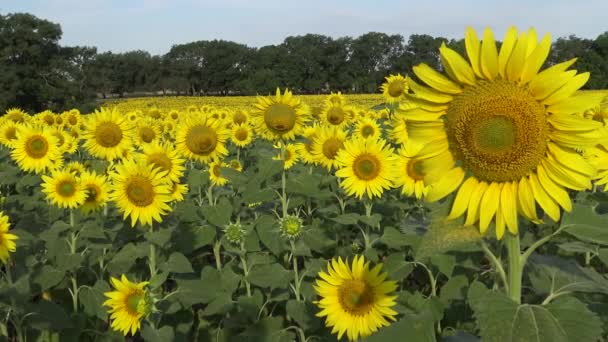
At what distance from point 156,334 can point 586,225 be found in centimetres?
247

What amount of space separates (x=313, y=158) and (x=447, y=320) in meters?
2.58

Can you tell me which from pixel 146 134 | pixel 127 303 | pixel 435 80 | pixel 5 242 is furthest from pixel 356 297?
pixel 146 134

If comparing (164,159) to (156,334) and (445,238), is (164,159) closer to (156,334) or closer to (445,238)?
(156,334)

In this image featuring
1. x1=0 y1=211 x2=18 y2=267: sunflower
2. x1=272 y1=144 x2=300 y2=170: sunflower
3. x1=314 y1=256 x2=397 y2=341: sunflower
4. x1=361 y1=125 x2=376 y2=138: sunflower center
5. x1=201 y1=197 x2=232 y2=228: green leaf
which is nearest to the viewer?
x1=314 y1=256 x2=397 y2=341: sunflower

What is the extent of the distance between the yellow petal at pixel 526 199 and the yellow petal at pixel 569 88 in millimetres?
234

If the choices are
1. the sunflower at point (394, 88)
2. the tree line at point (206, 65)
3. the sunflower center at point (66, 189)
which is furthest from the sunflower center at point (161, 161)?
the tree line at point (206, 65)

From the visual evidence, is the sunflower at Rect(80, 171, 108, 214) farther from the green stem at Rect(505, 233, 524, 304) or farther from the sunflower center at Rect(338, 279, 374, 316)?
the green stem at Rect(505, 233, 524, 304)

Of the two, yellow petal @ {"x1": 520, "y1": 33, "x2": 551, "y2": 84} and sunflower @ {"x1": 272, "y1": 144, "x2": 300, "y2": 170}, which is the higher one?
yellow petal @ {"x1": 520, "y1": 33, "x2": 551, "y2": 84}

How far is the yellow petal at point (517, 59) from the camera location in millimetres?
1334

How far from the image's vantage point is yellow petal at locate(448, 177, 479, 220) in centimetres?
149

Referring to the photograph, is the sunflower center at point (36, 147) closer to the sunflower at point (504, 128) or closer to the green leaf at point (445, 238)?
the sunflower at point (504, 128)

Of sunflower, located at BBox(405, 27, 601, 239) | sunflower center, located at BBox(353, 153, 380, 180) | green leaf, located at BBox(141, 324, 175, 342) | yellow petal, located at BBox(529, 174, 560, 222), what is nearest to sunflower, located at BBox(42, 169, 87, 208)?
green leaf, located at BBox(141, 324, 175, 342)

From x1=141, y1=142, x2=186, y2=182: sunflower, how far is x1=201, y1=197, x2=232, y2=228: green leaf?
599 millimetres

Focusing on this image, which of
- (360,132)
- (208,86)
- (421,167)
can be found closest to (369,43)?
(208,86)
